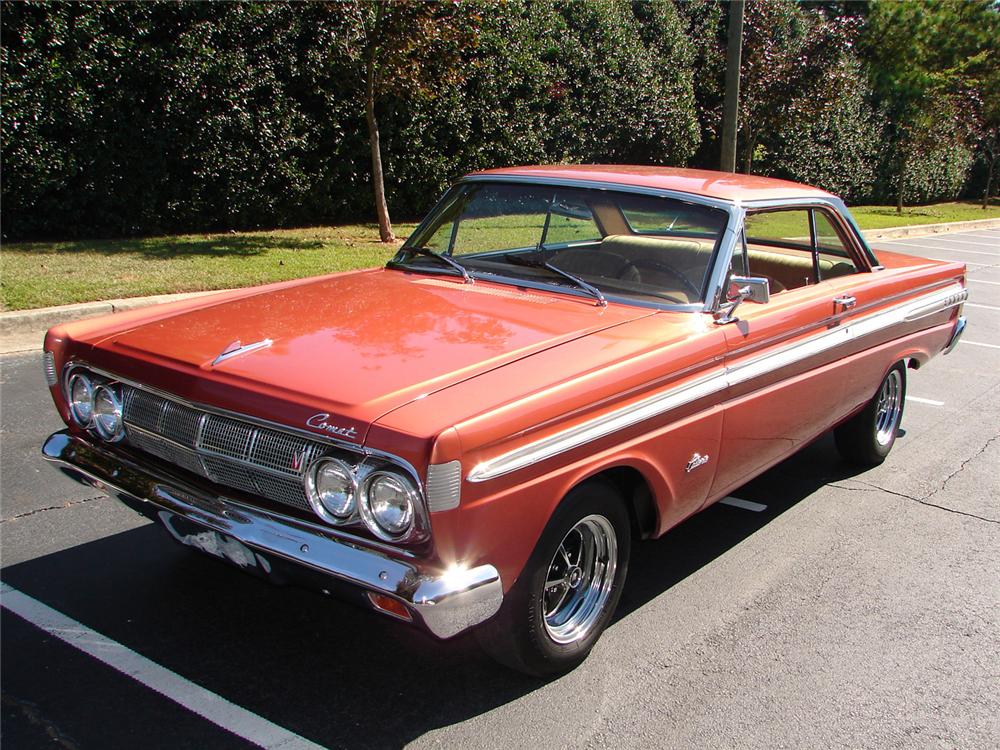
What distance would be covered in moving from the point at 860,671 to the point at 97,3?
1178cm

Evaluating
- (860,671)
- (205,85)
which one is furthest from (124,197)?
(860,671)

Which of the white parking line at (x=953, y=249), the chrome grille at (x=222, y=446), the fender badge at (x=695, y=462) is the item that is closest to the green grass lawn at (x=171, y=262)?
the chrome grille at (x=222, y=446)

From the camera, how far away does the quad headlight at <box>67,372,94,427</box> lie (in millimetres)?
3473

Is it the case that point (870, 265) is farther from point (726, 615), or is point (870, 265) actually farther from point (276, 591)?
point (276, 591)

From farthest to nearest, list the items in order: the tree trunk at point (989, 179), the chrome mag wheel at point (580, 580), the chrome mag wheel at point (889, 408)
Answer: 1. the tree trunk at point (989, 179)
2. the chrome mag wheel at point (889, 408)
3. the chrome mag wheel at point (580, 580)


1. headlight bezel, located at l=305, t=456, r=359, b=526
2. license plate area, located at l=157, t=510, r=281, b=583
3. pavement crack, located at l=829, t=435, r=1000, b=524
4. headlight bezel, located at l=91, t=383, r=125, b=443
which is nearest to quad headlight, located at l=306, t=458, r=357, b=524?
headlight bezel, located at l=305, t=456, r=359, b=526

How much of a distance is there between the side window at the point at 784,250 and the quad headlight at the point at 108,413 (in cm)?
303

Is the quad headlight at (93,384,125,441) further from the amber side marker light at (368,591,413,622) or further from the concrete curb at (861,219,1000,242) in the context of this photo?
the concrete curb at (861,219,1000,242)

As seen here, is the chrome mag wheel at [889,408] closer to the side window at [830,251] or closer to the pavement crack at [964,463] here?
the pavement crack at [964,463]

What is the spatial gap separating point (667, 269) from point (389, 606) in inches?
82.7

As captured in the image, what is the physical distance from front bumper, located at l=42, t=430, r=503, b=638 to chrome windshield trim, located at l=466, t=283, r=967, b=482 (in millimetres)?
326

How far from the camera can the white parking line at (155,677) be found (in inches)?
113

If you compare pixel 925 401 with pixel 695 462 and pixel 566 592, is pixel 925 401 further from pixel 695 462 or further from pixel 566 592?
pixel 566 592

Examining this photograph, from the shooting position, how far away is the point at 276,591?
383cm
